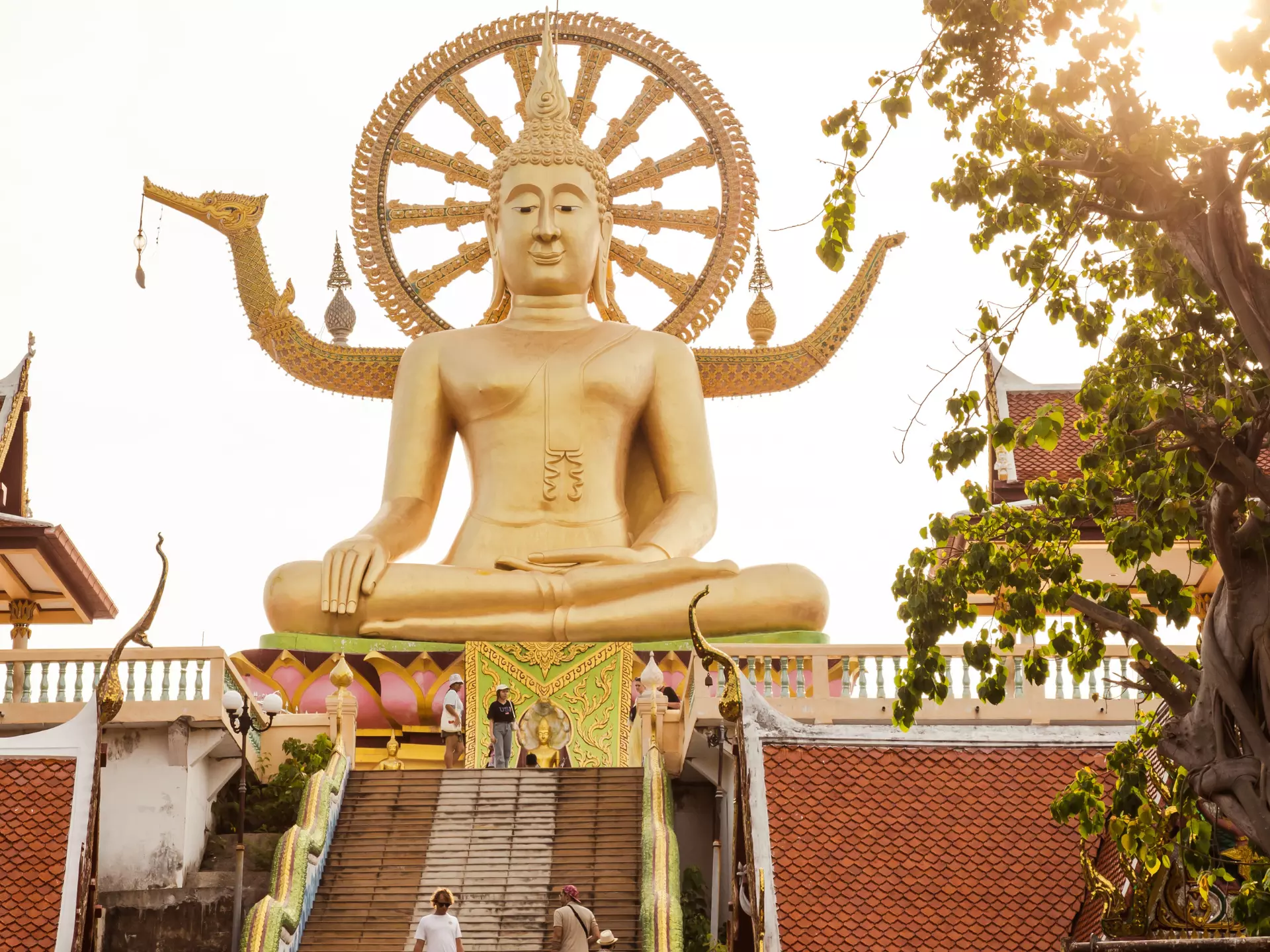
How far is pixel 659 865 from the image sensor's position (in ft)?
49.6

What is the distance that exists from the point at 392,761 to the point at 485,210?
659cm

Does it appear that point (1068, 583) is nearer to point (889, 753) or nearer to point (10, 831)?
point (889, 753)

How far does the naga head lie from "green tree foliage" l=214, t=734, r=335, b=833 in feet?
24.4

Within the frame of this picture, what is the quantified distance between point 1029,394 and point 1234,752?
1474 cm

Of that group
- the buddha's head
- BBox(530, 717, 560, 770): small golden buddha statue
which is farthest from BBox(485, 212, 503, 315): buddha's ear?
BBox(530, 717, 560, 770): small golden buddha statue

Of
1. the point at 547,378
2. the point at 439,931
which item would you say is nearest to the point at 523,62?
the point at 547,378

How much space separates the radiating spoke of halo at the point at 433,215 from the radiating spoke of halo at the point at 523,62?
1319 millimetres

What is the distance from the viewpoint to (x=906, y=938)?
1459cm

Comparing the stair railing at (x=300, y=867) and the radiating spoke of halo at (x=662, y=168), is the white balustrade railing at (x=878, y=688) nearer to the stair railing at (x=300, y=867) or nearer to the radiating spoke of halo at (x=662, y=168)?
the stair railing at (x=300, y=867)

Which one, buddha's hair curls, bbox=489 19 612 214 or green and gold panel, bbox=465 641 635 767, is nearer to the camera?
A: green and gold panel, bbox=465 641 635 767

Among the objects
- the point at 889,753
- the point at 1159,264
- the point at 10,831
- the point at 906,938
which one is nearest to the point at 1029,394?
the point at 889,753

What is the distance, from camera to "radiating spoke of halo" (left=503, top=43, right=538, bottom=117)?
2408 centimetres

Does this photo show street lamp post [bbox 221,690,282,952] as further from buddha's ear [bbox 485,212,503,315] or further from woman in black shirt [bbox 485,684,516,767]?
buddha's ear [bbox 485,212,503,315]

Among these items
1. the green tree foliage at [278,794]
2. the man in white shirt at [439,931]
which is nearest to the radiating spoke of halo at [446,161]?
the green tree foliage at [278,794]
